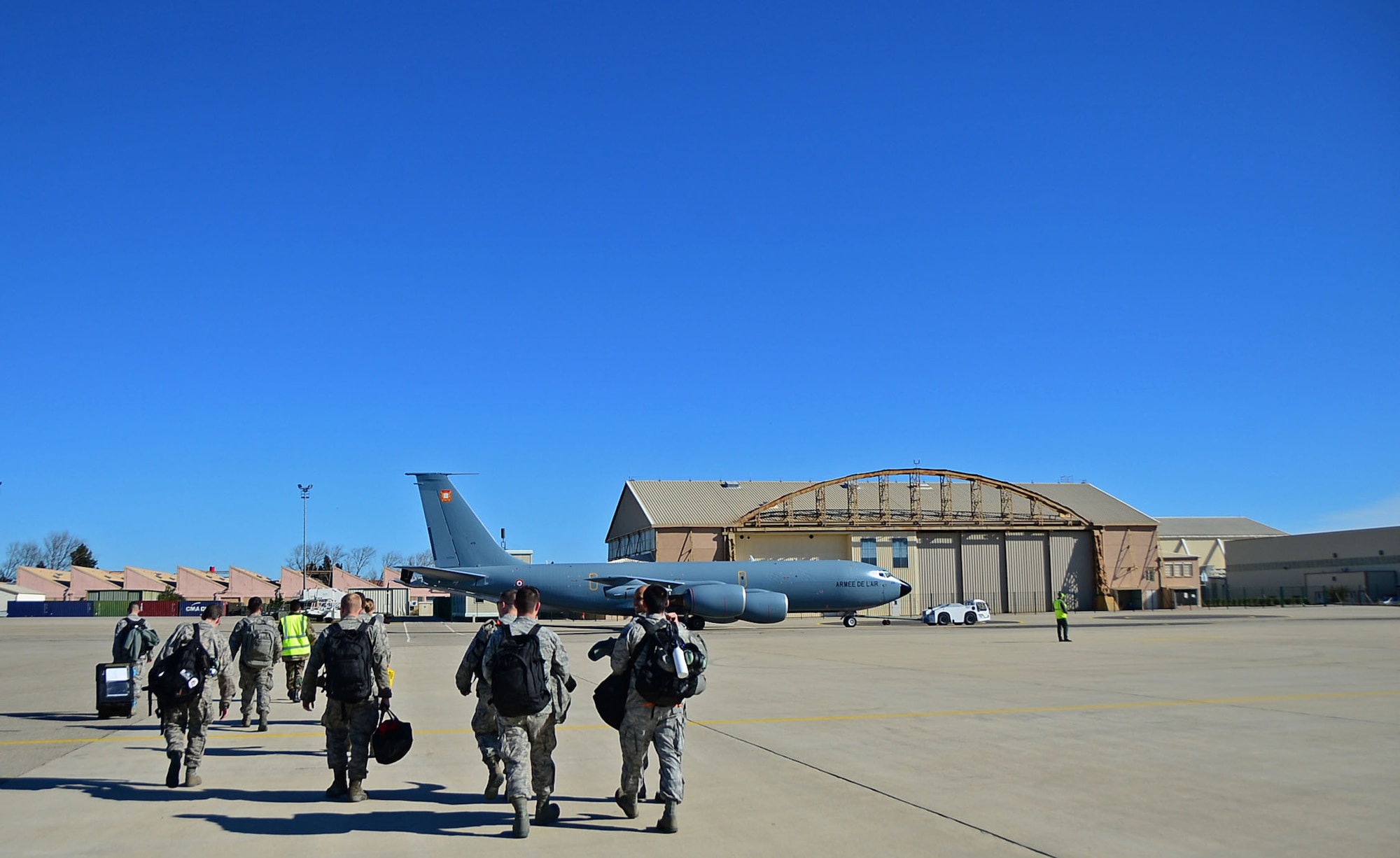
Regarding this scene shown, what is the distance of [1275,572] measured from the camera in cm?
9638

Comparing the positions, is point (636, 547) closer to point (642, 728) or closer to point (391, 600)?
point (391, 600)

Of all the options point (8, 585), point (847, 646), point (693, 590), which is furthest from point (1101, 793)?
point (8, 585)

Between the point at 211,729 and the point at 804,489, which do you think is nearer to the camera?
the point at 211,729

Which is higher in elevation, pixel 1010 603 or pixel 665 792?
→ pixel 665 792

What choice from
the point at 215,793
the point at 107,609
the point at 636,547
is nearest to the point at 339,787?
the point at 215,793

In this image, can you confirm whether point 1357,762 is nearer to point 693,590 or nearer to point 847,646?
point 847,646

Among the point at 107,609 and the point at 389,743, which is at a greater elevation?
the point at 389,743

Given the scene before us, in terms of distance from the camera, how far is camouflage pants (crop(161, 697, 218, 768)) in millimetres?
9273

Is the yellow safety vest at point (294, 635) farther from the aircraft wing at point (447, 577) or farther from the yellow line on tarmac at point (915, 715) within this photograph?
the aircraft wing at point (447, 577)

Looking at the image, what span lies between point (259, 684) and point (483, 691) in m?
6.79

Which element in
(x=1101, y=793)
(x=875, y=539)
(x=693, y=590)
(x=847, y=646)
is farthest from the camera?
(x=875, y=539)

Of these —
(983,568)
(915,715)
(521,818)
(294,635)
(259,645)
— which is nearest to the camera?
(521,818)

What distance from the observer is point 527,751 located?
7.69 metres

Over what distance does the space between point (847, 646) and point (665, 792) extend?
2401 centimetres
